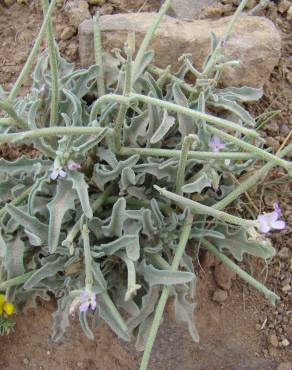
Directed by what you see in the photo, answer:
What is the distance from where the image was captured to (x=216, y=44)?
1.83 metres

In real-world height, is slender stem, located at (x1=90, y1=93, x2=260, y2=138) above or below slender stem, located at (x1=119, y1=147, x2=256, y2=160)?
above

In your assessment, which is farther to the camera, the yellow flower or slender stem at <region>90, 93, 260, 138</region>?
the yellow flower

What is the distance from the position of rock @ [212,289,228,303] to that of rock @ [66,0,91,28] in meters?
1.20

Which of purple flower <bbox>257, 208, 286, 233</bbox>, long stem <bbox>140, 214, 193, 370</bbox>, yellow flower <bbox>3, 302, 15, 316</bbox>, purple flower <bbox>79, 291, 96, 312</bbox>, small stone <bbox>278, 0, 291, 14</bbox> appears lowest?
yellow flower <bbox>3, 302, 15, 316</bbox>

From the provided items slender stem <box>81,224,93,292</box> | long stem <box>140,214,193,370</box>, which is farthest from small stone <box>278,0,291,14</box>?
slender stem <box>81,224,93,292</box>

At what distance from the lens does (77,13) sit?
7.00 feet

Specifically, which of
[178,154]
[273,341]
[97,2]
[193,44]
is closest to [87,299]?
[178,154]

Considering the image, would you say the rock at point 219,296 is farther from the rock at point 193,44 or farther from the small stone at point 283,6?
the small stone at point 283,6

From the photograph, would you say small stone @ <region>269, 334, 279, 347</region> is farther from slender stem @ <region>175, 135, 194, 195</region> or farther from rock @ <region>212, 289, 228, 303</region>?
slender stem @ <region>175, 135, 194, 195</region>

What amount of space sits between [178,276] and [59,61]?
→ 918 mm

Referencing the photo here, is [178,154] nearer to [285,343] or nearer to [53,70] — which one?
[53,70]

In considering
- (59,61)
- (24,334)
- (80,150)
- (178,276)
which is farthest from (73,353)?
(59,61)

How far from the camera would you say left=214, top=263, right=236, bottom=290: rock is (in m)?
1.86

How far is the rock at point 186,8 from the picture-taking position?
221 centimetres
